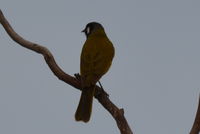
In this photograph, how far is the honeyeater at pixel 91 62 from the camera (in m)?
6.72

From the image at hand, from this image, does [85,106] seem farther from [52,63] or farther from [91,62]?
[91,62]

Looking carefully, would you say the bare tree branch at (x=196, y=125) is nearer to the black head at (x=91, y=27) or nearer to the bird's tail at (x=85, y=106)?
the bird's tail at (x=85, y=106)

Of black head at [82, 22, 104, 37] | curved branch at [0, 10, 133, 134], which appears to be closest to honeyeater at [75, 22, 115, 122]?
black head at [82, 22, 104, 37]

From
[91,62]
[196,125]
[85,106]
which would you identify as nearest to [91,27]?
[91,62]

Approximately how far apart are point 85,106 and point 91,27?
8.82 feet

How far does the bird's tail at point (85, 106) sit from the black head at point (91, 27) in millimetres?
2318

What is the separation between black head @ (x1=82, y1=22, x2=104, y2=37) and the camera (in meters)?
9.08

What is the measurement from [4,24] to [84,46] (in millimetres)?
1639

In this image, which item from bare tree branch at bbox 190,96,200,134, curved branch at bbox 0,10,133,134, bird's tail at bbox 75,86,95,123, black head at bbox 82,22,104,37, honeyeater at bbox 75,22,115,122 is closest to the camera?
bare tree branch at bbox 190,96,200,134

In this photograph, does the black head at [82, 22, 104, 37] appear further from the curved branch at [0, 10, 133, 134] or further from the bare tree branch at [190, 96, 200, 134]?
the bare tree branch at [190, 96, 200, 134]

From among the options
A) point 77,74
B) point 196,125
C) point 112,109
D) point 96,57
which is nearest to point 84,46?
point 96,57

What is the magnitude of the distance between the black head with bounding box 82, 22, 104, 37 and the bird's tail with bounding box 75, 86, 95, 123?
2318 millimetres

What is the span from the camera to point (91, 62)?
741 cm

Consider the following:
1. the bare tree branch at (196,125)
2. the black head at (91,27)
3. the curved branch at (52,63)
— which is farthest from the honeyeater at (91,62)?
the bare tree branch at (196,125)
